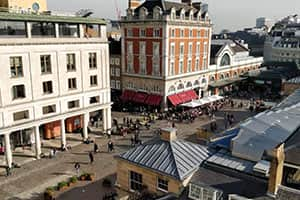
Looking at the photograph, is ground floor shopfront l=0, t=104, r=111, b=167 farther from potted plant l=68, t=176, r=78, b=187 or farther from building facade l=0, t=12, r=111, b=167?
potted plant l=68, t=176, r=78, b=187

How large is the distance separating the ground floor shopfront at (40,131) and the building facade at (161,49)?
1577 centimetres

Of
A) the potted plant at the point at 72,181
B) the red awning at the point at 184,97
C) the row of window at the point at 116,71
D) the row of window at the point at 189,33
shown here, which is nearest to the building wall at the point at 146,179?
the potted plant at the point at 72,181

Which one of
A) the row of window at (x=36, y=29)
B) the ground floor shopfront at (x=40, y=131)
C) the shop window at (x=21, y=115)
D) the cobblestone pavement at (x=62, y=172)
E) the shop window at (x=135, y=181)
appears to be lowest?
the cobblestone pavement at (x=62, y=172)

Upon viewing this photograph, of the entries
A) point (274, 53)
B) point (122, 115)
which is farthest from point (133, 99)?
point (274, 53)

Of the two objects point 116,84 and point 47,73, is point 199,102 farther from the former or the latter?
point 47,73

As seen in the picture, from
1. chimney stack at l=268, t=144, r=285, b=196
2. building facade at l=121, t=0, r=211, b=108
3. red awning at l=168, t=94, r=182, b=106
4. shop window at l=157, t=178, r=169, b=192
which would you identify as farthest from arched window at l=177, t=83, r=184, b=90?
chimney stack at l=268, t=144, r=285, b=196

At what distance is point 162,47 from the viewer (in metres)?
54.2

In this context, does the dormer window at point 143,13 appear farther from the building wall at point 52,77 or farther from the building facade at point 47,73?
the building wall at point 52,77

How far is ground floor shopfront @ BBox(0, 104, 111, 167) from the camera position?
107ft

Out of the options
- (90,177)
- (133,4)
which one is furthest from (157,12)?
(90,177)

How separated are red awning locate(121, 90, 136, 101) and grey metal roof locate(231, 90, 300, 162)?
3627cm

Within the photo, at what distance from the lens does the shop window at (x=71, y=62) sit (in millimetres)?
37656

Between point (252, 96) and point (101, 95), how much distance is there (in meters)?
43.1

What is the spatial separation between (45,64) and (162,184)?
2309 centimetres
